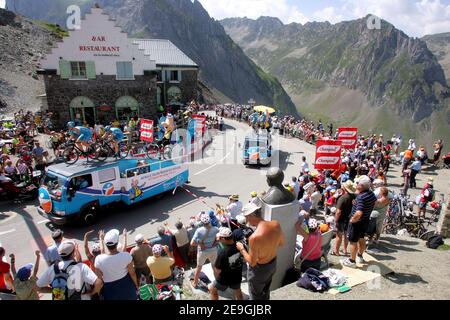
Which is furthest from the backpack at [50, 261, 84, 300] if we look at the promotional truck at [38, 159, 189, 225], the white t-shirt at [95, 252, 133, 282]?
the promotional truck at [38, 159, 189, 225]

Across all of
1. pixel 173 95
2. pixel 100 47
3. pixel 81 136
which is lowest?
pixel 81 136

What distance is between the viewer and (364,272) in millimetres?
6887

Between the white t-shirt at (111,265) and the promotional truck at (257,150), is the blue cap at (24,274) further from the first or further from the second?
the promotional truck at (257,150)

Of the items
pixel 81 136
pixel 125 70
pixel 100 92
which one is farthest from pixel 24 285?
pixel 125 70

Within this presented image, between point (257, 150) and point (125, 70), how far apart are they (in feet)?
51.9

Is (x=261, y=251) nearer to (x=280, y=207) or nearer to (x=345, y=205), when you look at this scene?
(x=280, y=207)

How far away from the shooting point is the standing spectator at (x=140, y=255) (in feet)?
23.4

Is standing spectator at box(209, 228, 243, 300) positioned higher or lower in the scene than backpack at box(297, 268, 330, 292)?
higher

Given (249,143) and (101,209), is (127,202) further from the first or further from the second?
(249,143)

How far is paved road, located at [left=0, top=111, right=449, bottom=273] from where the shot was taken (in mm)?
11211

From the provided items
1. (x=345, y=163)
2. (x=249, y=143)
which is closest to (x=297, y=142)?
(x=249, y=143)

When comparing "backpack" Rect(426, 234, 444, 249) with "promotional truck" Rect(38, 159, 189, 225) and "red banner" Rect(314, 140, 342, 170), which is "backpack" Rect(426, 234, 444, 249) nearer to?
"red banner" Rect(314, 140, 342, 170)

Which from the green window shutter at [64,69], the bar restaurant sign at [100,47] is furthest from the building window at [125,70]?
the green window shutter at [64,69]
